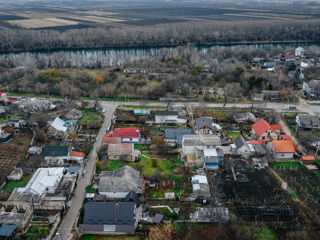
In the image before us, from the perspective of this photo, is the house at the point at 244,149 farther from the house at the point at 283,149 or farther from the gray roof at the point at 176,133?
the gray roof at the point at 176,133

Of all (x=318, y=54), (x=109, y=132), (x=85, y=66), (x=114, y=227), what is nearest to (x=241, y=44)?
(x=318, y=54)

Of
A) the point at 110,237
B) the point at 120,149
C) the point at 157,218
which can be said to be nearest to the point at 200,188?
the point at 157,218

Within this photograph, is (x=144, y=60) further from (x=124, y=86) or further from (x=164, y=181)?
(x=164, y=181)

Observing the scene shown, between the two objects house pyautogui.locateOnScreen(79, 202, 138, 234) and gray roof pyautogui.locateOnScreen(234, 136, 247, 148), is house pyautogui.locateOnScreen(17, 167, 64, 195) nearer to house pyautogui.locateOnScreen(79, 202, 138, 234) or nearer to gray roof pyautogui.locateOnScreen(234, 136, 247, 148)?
house pyautogui.locateOnScreen(79, 202, 138, 234)

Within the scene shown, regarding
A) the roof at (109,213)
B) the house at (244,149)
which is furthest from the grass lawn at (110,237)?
the house at (244,149)

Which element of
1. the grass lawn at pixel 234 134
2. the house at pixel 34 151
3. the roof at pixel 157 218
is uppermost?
the house at pixel 34 151

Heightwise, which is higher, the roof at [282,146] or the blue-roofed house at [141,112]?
the roof at [282,146]
